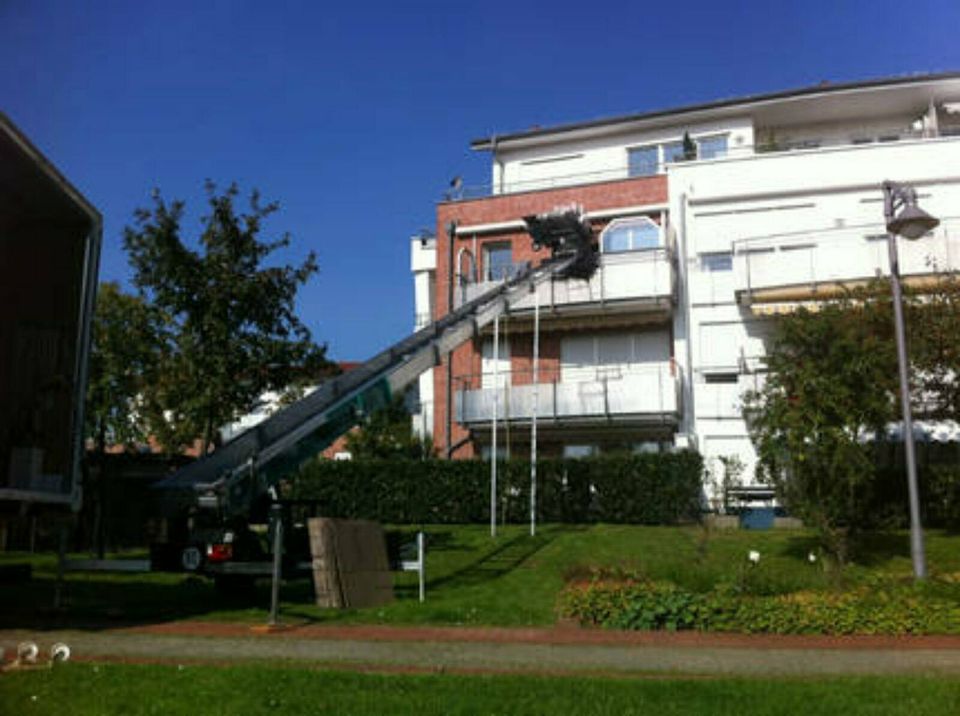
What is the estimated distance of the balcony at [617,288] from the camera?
28.8m

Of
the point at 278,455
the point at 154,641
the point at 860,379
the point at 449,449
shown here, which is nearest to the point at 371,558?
the point at 278,455

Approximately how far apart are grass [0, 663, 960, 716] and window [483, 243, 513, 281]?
82.3 ft

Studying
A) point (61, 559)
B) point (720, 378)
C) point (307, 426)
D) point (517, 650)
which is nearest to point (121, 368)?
point (307, 426)

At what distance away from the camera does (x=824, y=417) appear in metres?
→ 16.2

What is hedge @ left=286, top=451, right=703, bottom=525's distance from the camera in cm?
2325

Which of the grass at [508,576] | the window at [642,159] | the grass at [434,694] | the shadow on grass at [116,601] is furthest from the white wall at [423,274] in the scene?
the grass at [434,694]

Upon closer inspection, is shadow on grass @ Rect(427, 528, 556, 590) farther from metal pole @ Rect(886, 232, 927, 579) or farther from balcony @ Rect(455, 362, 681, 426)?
balcony @ Rect(455, 362, 681, 426)

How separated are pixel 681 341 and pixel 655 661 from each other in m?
21.0

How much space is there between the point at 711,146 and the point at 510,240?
8.31 m

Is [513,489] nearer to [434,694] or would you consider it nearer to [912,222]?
[912,222]

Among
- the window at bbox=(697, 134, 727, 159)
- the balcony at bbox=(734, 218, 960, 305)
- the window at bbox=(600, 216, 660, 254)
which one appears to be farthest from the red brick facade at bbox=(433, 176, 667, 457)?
the balcony at bbox=(734, 218, 960, 305)

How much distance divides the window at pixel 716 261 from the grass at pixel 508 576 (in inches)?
431

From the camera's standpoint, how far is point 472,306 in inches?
906

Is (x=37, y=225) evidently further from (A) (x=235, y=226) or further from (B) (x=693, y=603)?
(A) (x=235, y=226)
